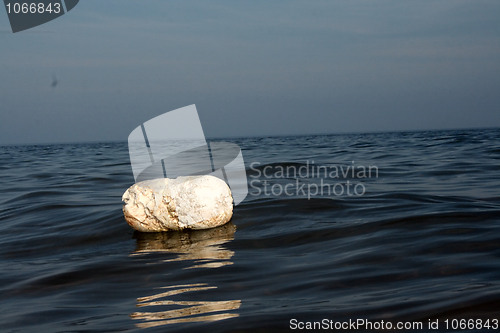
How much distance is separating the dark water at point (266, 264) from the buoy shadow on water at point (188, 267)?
11 mm

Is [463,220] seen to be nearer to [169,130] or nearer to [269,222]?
[269,222]

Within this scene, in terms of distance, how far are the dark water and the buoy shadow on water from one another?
11 mm

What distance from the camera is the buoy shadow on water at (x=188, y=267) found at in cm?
253

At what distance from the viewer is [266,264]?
3420 mm

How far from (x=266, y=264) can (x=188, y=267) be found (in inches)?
21.2

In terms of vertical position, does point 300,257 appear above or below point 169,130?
below

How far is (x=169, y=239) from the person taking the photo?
14.5 ft

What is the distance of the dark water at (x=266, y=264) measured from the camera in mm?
2496

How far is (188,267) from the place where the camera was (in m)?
3.44

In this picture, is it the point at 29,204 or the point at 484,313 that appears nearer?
the point at 484,313

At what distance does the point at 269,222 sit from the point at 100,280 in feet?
6.44

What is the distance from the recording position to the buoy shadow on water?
8.29 feet

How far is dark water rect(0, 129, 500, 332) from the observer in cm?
250

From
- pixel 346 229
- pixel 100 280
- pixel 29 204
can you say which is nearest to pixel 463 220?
pixel 346 229
